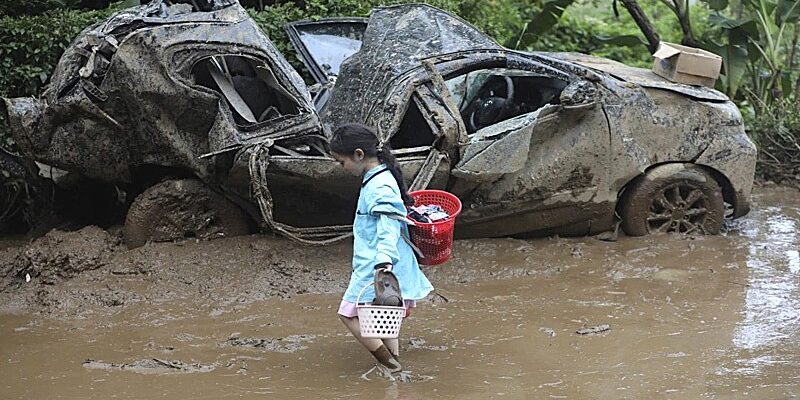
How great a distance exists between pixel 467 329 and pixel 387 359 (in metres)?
1.03

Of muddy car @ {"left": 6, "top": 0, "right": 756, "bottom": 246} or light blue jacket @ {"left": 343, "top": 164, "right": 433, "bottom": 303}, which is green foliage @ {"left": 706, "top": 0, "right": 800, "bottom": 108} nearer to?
muddy car @ {"left": 6, "top": 0, "right": 756, "bottom": 246}

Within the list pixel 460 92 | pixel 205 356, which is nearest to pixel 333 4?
pixel 460 92

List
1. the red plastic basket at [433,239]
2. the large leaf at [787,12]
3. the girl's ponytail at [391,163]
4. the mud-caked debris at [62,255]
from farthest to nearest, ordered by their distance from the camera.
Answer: the large leaf at [787,12] → the mud-caked debris at [62,255] → the red plastic basket at [433,239] → the girl's ponytail at [391,163]

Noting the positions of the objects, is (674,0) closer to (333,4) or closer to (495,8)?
(495,8)

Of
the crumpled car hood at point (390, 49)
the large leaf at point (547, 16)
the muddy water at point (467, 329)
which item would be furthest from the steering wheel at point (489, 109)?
the large leaf at point (547, 16)

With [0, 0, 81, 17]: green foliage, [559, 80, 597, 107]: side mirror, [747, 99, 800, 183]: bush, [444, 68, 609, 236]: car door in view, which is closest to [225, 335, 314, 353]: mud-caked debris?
[444, 68, 609, 236]: car door

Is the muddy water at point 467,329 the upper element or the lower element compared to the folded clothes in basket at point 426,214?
lower

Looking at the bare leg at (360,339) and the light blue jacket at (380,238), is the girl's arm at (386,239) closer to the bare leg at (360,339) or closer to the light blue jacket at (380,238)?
the light blue jacket at (380,238)

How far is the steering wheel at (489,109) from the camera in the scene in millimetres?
8383

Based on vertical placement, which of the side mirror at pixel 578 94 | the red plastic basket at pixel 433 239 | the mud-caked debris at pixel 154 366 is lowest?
the mud-caked debris at pixel 154 366

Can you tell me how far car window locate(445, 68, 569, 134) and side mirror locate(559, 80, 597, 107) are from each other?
0.35 metres

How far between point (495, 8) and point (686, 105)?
506 cm

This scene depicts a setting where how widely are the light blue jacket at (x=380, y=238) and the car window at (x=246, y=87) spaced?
214cm

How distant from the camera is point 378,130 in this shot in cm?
753
